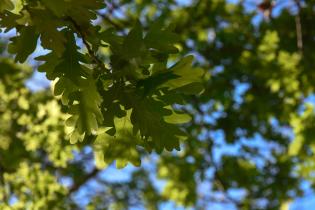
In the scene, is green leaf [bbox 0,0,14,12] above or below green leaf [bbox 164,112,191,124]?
below

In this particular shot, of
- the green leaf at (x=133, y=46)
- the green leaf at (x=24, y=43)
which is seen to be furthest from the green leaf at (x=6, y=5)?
the green leaf at (x=133, y=46)

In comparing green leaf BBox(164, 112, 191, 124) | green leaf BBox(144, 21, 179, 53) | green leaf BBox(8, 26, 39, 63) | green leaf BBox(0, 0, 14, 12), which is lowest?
green leaf BBox(8, 26, 39, 63)

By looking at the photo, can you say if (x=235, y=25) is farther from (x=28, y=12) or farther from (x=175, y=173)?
(x=28, y=12)

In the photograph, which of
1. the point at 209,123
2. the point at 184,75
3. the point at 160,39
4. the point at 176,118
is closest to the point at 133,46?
the point at 160,39

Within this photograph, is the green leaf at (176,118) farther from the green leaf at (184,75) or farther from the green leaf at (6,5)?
the green leaf at (6,5)

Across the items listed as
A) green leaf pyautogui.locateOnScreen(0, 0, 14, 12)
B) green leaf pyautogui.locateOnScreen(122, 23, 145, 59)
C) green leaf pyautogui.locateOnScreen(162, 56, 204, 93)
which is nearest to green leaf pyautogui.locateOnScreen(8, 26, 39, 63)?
green leaf pyautogui.locateOnScreen(0, 0, 14, 12)

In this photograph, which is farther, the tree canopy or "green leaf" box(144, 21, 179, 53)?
the tree canopy

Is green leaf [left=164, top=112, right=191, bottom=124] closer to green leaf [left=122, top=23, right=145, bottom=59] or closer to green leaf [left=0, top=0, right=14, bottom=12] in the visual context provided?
green leaf [left=122, top=23, right=145, bottom=59]

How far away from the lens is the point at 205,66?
21.4 ft

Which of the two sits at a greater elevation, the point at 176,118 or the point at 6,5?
the point at 176,118

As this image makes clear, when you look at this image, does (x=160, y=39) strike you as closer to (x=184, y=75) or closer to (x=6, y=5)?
(x=184, y=75)

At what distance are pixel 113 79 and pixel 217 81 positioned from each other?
4.44m

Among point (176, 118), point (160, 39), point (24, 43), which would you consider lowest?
point (24, 43)

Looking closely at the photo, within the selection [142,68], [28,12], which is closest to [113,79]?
[142,68]
